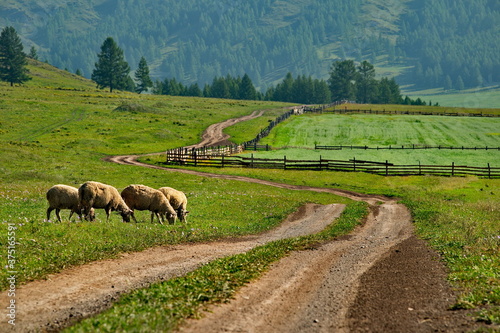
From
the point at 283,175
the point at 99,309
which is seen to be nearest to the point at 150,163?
the point at 283,175

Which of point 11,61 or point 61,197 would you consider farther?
point 11,61

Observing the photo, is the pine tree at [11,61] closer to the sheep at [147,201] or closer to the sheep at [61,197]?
the sheep at [147,201]

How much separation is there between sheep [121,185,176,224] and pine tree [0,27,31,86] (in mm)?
164202

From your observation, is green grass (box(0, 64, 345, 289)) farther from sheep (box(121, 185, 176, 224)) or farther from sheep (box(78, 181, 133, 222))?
sheep (box(121, 185, 176, 224))

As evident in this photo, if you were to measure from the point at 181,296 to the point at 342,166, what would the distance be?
174ft

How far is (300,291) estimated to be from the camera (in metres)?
16.2

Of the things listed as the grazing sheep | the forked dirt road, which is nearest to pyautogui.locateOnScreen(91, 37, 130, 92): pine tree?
the grazing sheep

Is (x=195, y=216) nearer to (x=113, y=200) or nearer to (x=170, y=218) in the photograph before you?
(x=170, y=218)

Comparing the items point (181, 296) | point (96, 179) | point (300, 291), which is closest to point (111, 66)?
point (96, 179)

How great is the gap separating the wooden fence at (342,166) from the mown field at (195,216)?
258 centimetres

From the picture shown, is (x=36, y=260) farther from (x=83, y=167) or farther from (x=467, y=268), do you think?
(x=83, y=167)

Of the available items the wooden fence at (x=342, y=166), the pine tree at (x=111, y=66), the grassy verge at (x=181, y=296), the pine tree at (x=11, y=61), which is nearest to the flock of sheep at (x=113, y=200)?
the grassy verge at (x=181, y=296)

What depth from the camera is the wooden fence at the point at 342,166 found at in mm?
62781

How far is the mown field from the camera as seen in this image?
15953 mm
